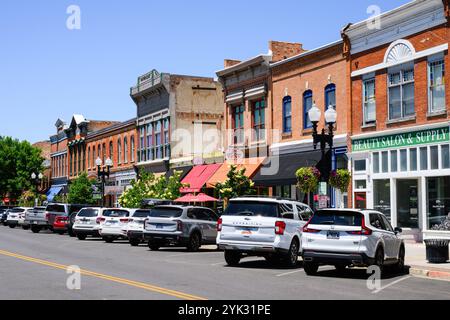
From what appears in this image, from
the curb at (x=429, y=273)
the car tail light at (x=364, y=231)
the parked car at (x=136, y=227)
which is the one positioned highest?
the car tail light at (x=364, y=231)

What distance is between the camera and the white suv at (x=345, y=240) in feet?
53.8

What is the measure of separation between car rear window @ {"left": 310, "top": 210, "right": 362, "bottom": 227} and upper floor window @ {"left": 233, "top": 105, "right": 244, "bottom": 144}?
75.6 feet

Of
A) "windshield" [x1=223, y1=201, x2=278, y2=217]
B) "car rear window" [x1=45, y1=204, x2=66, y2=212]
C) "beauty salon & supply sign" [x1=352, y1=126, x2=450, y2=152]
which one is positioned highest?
"beauty salon & supply sign" [x1=352, y1=126, x2=450, y2=152]

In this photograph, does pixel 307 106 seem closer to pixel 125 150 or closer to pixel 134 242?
pixel 134 242

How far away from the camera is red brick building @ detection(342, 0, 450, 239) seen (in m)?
26.5

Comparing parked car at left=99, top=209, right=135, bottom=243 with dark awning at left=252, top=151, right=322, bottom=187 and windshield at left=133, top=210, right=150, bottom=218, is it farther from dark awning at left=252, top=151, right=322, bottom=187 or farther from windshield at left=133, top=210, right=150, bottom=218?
dark awning at left=252, top=151, right=322, bottom=187

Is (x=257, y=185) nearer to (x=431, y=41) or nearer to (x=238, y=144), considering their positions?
(x=238, y=144)

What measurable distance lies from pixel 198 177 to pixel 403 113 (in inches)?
697

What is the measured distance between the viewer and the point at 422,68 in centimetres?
2723

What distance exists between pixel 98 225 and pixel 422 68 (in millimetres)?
17406

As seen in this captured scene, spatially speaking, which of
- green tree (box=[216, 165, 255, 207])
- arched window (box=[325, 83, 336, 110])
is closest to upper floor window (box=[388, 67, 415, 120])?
arched window (box=[325, 83, 336, 110])

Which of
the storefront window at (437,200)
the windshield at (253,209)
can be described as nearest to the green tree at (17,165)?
the storefront window at (437,200)

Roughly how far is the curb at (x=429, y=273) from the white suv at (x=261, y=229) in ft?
11.0

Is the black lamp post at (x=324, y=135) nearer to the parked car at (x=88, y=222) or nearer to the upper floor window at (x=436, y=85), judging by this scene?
the upper floor window at (x=436, y=85)
